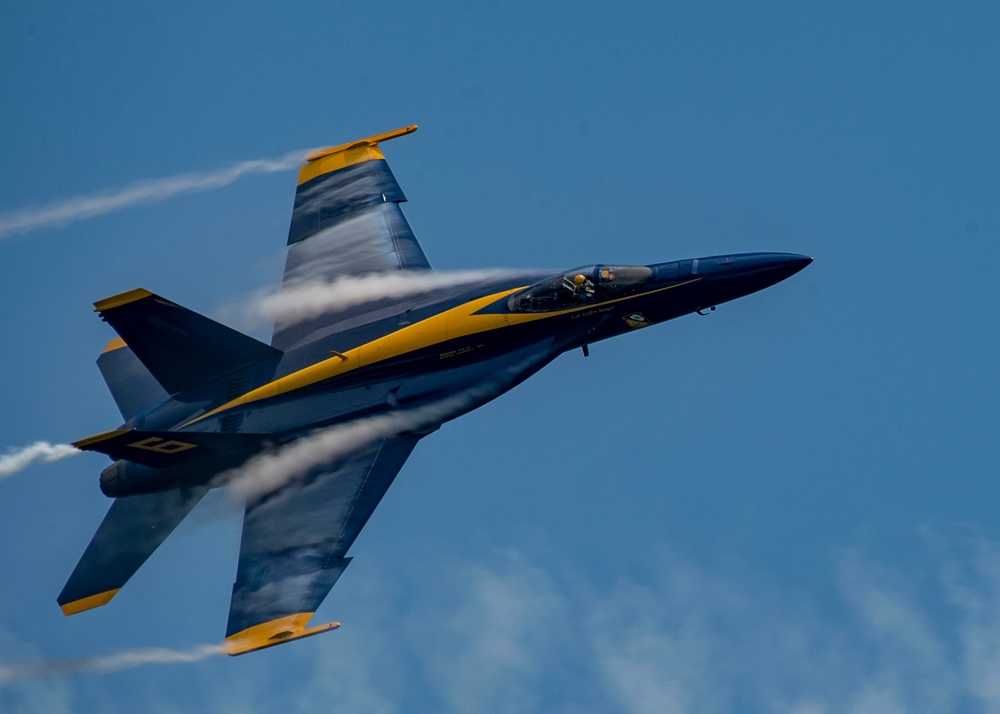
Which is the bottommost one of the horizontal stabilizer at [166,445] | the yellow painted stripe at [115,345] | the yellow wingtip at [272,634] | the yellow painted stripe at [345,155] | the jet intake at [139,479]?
the yellow wingtip at [272,634]

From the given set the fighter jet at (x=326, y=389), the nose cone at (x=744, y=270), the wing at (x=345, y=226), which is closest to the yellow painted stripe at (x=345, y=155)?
the wing at (x=345, y=226)

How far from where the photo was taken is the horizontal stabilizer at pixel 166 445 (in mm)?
29812

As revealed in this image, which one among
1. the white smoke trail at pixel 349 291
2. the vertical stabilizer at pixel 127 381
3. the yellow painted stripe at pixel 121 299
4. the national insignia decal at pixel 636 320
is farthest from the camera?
the vertical stabilizer at pixel 127 381

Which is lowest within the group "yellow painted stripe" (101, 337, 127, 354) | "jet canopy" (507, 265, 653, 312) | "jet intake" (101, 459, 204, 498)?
"jet intake" (101, 459, 204, 498)

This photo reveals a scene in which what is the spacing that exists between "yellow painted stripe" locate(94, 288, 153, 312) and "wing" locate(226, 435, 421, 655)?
4.82 metres

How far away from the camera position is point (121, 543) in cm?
3167

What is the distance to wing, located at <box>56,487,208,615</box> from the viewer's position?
31.3 meters

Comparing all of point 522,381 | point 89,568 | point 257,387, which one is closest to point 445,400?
point 522,381

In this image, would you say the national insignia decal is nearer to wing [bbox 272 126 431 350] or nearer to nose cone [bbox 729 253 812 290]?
nose cone [bbox 729 253 812 290]

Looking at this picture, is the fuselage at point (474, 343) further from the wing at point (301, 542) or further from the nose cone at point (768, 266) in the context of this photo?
the wing at point (301, 542)

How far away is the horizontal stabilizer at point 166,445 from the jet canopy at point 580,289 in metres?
6.10

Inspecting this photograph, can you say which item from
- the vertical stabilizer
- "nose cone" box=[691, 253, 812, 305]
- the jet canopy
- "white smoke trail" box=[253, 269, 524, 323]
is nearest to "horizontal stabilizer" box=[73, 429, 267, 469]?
the vertical stabilizer

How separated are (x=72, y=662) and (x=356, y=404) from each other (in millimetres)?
7685

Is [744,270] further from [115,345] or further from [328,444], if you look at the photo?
[115,345]
